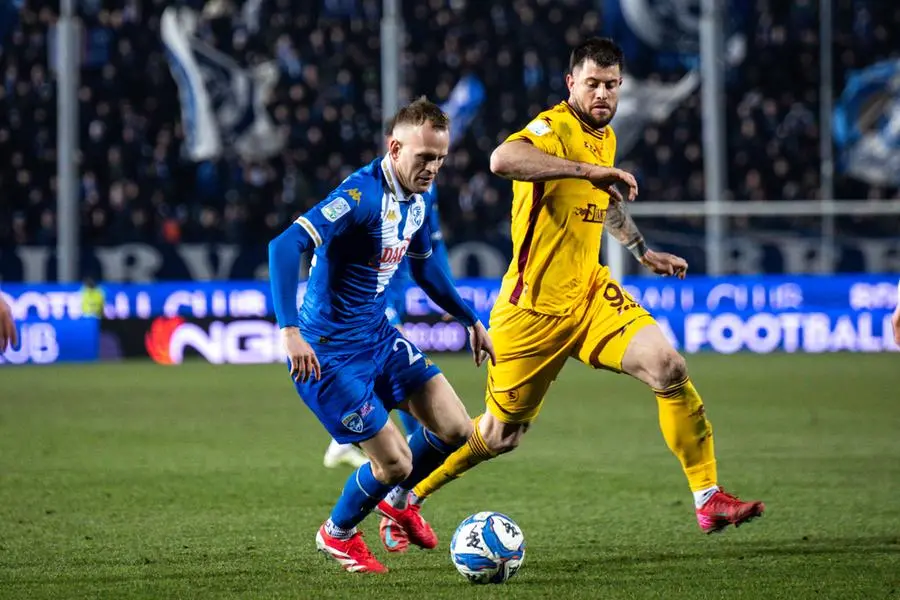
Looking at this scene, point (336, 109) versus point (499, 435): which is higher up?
point (336, 109)

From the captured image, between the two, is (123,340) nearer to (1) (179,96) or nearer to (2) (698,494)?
(1) (179,96)

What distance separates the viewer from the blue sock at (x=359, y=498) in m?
6.18

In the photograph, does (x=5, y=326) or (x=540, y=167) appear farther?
(x=540, y=167)

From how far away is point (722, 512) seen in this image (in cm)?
635

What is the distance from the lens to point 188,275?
70.6 feet

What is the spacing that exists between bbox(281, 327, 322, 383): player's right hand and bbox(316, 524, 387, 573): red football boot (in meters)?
0.92

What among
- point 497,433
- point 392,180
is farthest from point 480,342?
point 392,180

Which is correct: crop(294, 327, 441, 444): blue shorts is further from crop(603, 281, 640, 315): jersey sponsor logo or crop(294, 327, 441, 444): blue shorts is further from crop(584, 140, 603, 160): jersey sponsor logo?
crop(584, 140, 603, 160): jersey sponsor logo

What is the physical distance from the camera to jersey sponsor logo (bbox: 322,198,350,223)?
19.3 feet

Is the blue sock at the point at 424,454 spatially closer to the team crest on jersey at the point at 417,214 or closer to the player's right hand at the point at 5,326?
the team crest on jersey at the point at 417,214

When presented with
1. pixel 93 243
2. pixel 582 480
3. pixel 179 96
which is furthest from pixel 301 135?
pixel 582 480

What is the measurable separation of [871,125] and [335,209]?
60.7 ft

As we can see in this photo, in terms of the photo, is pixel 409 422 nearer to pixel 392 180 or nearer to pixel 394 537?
pixel 394 537

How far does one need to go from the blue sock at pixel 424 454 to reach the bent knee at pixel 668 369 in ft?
3.25
